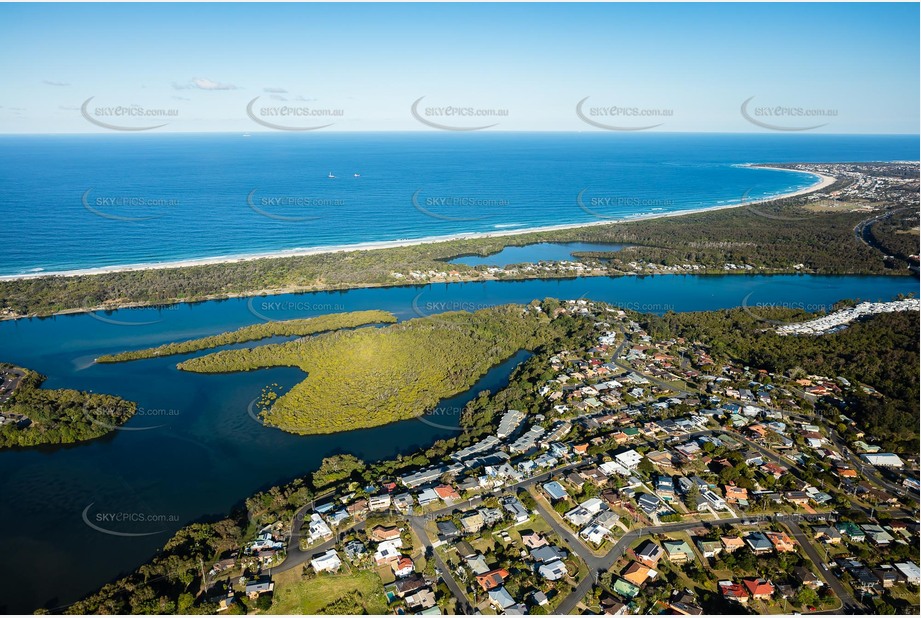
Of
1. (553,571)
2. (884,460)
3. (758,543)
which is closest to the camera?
(553,571)

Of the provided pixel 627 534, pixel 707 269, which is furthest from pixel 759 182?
pixel 627 534

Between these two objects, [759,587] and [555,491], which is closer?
[759,587]

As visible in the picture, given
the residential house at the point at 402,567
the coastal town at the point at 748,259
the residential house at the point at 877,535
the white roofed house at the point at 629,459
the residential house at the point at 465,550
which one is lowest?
the residential house at the point at 402,567

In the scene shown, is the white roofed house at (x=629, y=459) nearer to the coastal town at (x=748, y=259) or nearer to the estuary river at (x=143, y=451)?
the estuary river at (x=143, y=451)

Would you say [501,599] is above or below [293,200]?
below

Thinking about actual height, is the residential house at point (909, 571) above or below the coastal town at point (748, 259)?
below

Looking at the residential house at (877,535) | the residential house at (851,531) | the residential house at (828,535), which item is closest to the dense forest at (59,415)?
the residential house at (828,535)

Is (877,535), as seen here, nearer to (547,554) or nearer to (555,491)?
(555,491)

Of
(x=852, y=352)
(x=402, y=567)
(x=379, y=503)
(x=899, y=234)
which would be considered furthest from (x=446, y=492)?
(x=899, y=234)
